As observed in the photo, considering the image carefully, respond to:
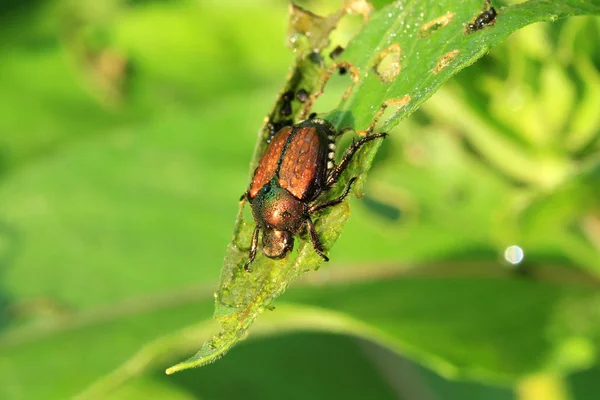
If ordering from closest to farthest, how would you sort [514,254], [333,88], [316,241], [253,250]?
[316,241] < [253,250] < [514,254] < [333,88]

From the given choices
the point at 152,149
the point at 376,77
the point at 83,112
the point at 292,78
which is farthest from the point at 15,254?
the point at 376,77

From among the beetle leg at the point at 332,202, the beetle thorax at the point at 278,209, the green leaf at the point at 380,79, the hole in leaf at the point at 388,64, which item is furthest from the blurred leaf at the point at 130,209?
the hole in leaf at the point at 388,64

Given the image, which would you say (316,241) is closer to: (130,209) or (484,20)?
(484,20)

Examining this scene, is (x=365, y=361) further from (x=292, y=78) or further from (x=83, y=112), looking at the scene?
(x=292, y=78)

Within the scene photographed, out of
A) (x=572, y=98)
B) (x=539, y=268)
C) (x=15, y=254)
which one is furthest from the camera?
(x=15, y=254)

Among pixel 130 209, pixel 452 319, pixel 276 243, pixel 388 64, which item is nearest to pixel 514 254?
pixel 452 319

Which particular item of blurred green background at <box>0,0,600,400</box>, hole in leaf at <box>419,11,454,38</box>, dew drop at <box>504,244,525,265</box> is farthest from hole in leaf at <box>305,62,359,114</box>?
dew drop at <box>504,244,525,265</box>

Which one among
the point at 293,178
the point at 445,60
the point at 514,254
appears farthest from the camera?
the point at 514,254
